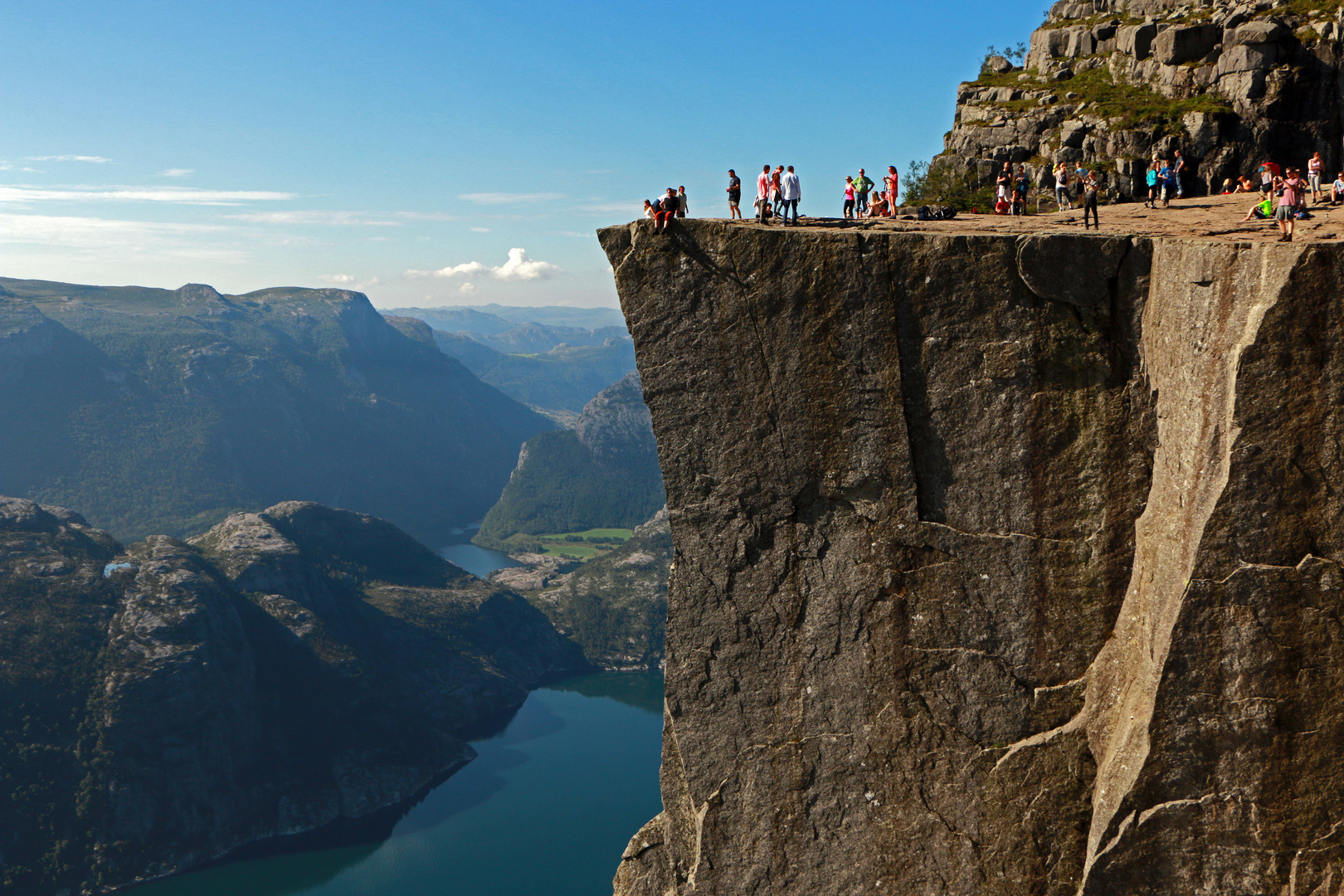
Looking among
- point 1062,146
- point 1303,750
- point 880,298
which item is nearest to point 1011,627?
point 1303,750

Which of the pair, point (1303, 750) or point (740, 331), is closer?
point (1303, 750)

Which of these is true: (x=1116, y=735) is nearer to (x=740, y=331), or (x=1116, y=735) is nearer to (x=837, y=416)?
(x=837, y=416)

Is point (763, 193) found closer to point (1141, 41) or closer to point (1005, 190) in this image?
point (1005, 190)

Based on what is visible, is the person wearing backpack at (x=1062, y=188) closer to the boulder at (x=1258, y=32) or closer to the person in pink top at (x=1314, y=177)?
the person in pink top at (x=1314, y=177)

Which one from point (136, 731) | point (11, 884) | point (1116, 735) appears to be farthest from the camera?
point (136, 731)

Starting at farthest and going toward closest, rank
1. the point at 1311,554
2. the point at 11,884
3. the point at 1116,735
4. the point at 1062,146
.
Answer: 1. the point at 11,884
2. the point at 1062,146
3. the point at 1116,735
4. the point at 1311,554

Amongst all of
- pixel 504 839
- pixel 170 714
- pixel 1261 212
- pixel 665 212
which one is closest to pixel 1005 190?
pixel 1261 212
